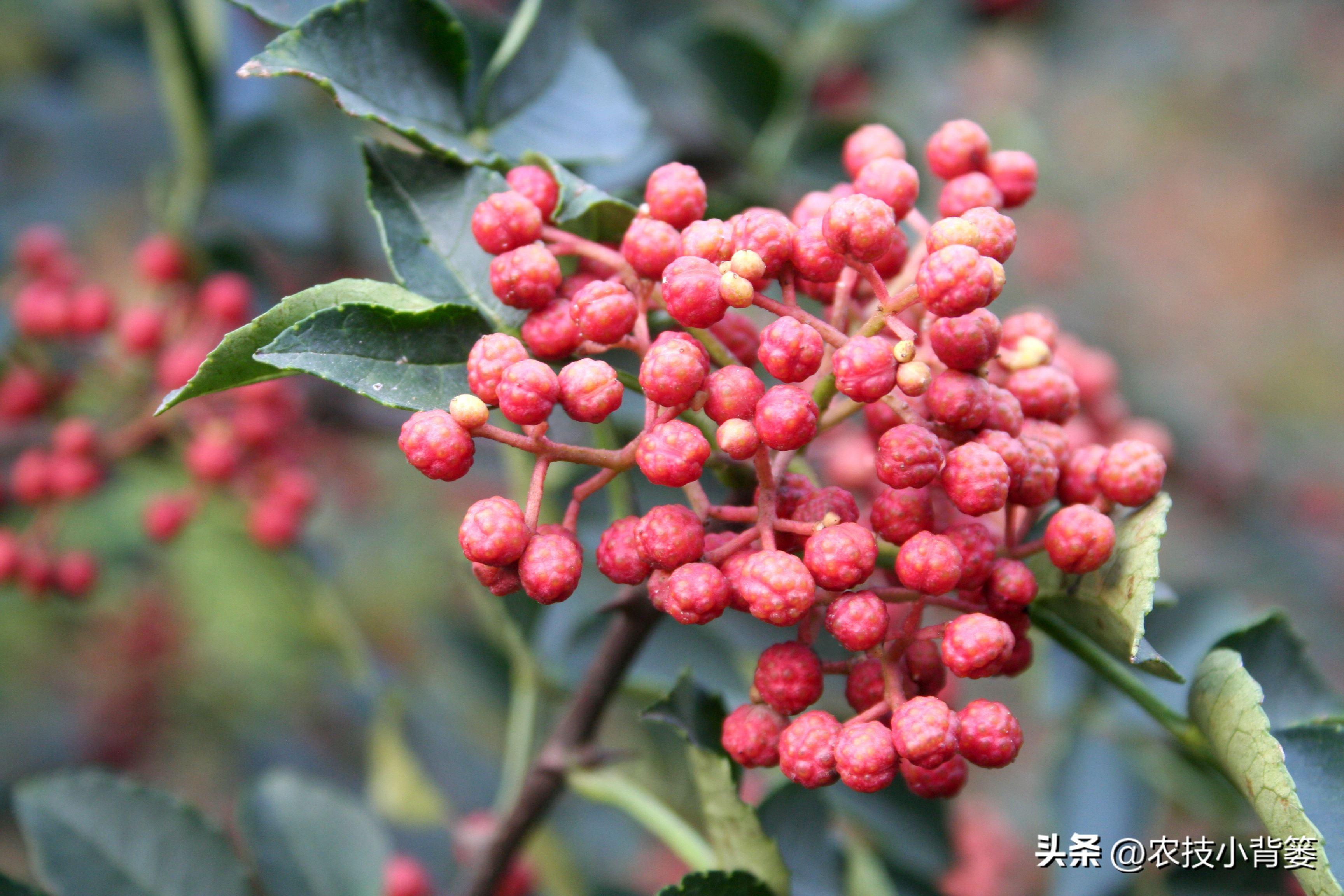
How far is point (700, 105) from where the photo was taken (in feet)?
7.77

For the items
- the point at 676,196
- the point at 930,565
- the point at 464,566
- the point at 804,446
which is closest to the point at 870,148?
the point at 676,196

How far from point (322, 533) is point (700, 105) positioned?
1.29 m

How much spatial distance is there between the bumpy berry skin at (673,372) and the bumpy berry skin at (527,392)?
0.07 meters

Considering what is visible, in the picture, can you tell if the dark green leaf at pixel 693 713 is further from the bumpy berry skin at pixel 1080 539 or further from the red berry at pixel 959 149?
the red berry at pixel 959 149

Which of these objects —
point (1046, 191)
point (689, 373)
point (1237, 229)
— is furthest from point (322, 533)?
point (1237, 229)

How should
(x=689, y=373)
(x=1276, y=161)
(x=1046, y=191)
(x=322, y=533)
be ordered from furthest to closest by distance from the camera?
(x=1276, y=161)
(x=1046, y=191)
(x=322, y=533)
(x=689, y=373)

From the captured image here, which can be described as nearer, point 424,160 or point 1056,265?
point 424,160

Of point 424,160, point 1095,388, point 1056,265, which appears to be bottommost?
point 424,160

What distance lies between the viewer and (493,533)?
0.85 metres

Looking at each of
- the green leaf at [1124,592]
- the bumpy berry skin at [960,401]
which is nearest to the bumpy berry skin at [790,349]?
the bumpy berry skin at [960,401]

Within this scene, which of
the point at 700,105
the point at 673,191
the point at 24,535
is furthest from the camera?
the point at 700,105

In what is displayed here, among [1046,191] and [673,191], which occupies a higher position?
[1046,191]

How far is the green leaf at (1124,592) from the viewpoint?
88 cm

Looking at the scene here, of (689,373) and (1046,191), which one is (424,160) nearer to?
(689,373)
